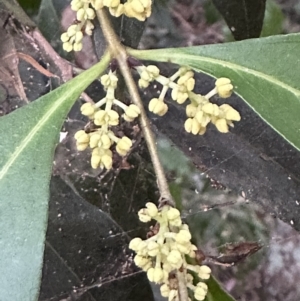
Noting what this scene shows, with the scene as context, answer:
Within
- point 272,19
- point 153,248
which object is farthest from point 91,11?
point 272,19

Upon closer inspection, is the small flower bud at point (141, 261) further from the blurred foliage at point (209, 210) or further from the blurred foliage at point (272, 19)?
the blurred foliage at point (272, 19)

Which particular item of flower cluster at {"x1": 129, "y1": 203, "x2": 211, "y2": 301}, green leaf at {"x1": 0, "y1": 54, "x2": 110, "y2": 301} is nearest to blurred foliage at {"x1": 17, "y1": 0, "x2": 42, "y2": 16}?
green leaf at {"x1": 0, "y1": 54, "x2": 110, "y2": 301}

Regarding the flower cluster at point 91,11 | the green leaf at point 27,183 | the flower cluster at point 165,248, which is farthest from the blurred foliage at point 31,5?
the flower cluster at point 165,248

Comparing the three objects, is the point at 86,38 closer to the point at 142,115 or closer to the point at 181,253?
the point at 142,115

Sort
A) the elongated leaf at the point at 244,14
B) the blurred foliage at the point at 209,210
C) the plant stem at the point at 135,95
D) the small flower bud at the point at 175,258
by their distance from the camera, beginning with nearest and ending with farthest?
the small flower bud at the point at 175,258, the plant stem at the point at 135,95, the elongated leaf at the point at 244,14, the blurred foliage at the point at 209,210

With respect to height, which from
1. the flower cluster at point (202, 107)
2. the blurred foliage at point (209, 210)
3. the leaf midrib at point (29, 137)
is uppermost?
the leaf midrib at point (29, 137)

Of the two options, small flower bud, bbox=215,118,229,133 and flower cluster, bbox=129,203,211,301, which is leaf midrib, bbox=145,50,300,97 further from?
flower cluster, bbox=129,203,211,301
